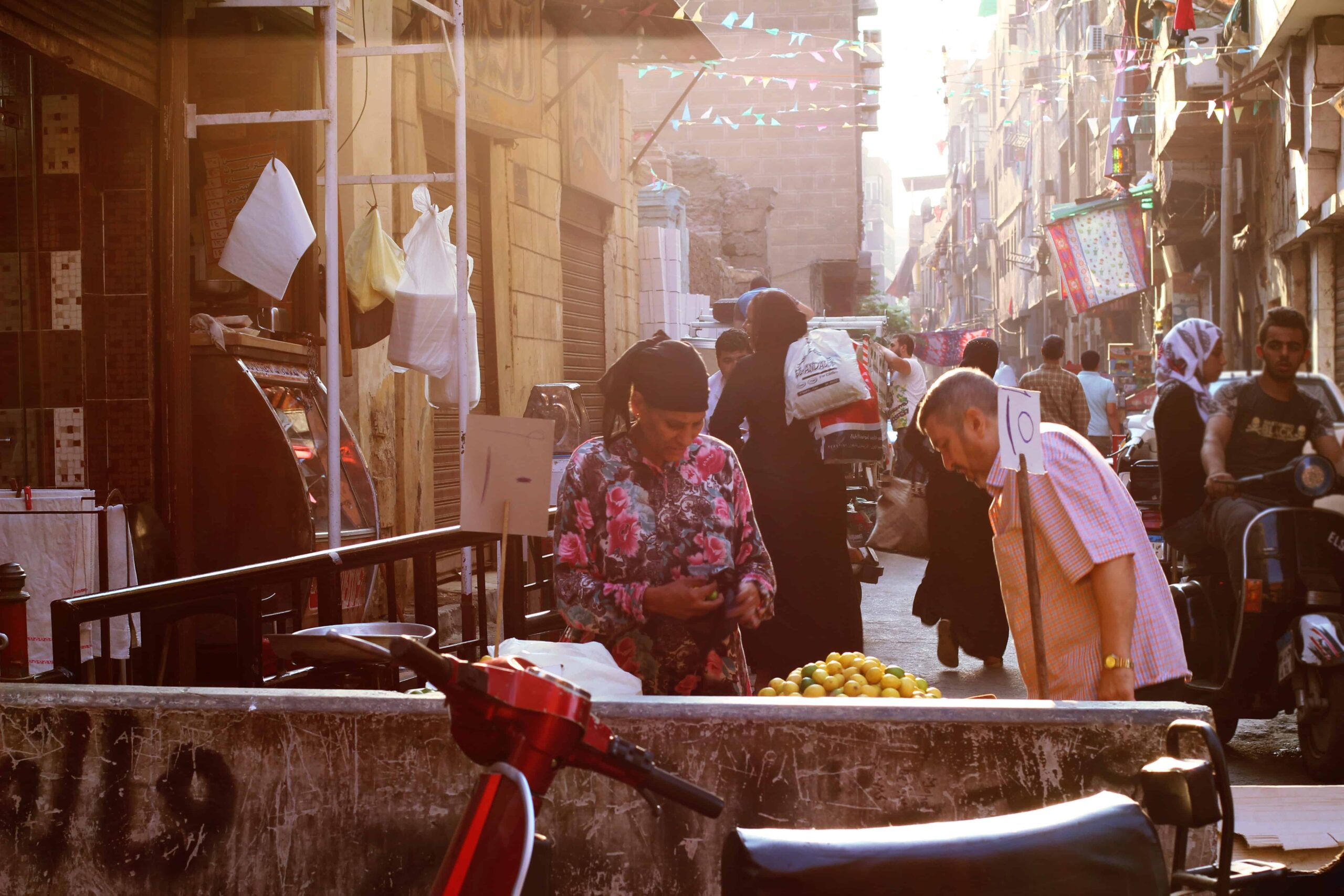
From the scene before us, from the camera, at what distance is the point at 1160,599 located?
376 centimetres

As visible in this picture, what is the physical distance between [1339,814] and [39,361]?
6036 mm

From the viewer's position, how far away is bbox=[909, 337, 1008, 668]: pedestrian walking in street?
7.81 m

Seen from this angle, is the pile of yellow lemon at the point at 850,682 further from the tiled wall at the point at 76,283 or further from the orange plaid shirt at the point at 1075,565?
the tiled wall at the point at 76,283

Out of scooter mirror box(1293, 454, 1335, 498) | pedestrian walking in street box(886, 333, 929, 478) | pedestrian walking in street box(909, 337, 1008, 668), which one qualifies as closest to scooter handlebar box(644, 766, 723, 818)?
scooter mirror box(1293, 454, 1335, 498)

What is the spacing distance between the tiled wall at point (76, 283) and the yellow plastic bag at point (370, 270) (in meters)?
1.57

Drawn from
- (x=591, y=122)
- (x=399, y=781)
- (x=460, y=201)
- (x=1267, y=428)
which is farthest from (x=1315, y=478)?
(x=591, y=122)

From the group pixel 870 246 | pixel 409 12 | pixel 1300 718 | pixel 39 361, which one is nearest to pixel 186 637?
pixel 39 361

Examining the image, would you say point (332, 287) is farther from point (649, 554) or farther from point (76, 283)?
point (649, 554)

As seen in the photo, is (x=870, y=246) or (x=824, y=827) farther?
(x=870, y=246)

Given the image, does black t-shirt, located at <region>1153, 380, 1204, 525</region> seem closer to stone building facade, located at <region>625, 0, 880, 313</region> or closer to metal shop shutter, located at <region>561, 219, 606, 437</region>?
metal shop shutter, located at <region>561, 219, 606, 437</region>

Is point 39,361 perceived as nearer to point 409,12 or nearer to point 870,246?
point 409,12

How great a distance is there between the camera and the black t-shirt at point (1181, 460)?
6.93 metres

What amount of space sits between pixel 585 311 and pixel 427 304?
844 cm

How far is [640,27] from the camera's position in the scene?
14.6m
